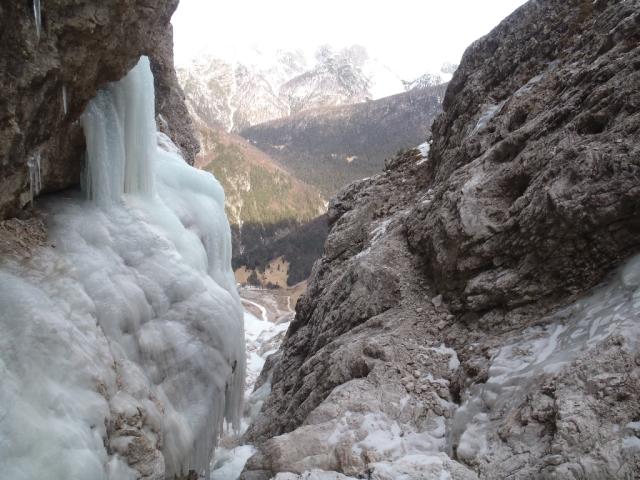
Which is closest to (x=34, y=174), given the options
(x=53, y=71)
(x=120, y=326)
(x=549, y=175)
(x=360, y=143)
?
(x=53, y=71)

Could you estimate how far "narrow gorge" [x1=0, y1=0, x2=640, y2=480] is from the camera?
4211 millimetres

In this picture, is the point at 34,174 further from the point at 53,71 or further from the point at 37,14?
the point at 37,14

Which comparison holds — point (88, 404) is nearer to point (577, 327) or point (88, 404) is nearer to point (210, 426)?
point (210, 426)

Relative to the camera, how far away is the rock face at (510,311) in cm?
429

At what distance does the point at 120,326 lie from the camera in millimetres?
5484

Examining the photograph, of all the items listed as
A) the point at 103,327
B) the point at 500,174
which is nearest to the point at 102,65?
the point at 103,327

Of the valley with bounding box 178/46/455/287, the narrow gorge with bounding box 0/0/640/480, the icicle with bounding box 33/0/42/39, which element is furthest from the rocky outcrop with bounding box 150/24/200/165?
the valley with bounding box 178/46/455/287

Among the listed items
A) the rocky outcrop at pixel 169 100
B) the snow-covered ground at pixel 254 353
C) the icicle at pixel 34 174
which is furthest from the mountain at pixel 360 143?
the icicle at pixel 34 174

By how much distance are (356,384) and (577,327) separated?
289 cm

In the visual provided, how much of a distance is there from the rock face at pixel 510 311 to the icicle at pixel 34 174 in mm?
4000

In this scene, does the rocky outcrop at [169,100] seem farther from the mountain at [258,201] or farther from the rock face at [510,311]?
the mountain at [258,201]

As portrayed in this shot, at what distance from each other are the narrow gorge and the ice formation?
0.03 m

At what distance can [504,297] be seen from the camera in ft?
21.3

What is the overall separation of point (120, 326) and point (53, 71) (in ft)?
9.38
